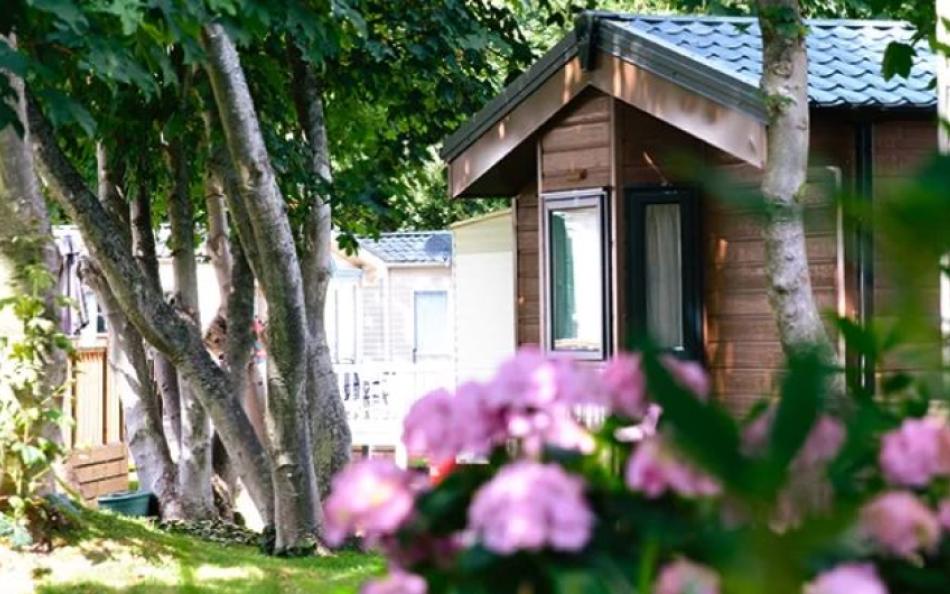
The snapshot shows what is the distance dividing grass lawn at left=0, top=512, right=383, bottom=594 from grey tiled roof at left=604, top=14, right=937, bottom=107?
3803 millimetres

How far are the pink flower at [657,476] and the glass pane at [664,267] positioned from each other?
9.62 metres

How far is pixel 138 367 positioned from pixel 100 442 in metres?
1.86

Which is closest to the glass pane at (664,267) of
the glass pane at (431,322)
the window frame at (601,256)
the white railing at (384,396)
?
the window frame at (601,256)

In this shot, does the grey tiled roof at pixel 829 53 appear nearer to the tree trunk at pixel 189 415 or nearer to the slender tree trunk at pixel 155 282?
the tree trunk at pixel 189 415

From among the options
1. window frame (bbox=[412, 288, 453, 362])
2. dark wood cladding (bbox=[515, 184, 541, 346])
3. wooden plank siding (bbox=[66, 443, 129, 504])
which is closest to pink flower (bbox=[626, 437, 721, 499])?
dark wood cladding (bbox=[515, 184, 541, 346])

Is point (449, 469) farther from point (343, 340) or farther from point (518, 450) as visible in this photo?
point (343, 340)

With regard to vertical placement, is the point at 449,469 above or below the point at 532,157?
below

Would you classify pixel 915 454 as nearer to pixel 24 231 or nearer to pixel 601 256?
pixel 24 231

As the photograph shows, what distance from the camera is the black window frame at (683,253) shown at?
34.6ft

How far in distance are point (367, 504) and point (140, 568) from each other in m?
7.28

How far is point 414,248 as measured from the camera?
37375 mm

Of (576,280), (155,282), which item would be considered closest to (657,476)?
(576,280)

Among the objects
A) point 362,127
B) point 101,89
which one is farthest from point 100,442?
point 101,89

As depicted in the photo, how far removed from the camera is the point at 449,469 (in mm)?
1215
